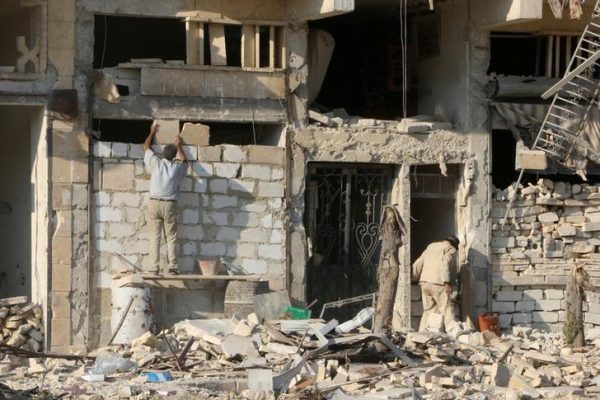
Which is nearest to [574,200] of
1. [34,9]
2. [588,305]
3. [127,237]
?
[588,305]

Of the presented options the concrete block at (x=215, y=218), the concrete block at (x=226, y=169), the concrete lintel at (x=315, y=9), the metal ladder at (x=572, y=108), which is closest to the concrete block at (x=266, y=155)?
the concrete block at (x=226, y=169)

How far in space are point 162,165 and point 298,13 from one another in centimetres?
276

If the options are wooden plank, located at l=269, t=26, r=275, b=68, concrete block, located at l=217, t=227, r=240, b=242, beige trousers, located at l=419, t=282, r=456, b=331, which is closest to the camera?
concrete block, located at l=217, t=227, r=240, b=242

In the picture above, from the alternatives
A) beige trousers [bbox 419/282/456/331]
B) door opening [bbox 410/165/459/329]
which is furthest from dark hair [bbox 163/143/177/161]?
beige trousers [bbox 419/282/456/331]

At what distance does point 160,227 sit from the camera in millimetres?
20109

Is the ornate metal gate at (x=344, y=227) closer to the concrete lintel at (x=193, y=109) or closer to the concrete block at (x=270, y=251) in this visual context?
the concrete block at (x=270, y=251)

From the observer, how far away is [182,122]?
2077 centimetres

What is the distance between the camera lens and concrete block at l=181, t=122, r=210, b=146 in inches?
805

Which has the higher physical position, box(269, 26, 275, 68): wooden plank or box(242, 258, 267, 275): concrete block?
box(269, 26, 275, 68): wooden plank

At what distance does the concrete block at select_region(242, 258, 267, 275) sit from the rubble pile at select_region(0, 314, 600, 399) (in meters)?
1.27

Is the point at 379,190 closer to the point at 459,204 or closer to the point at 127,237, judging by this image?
the point at 459,204

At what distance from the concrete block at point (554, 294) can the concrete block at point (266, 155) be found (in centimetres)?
434

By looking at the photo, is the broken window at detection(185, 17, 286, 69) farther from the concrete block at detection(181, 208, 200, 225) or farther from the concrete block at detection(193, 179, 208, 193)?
the concrete block at detection(181, 208, 200, 225)

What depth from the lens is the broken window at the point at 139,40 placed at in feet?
73.3
